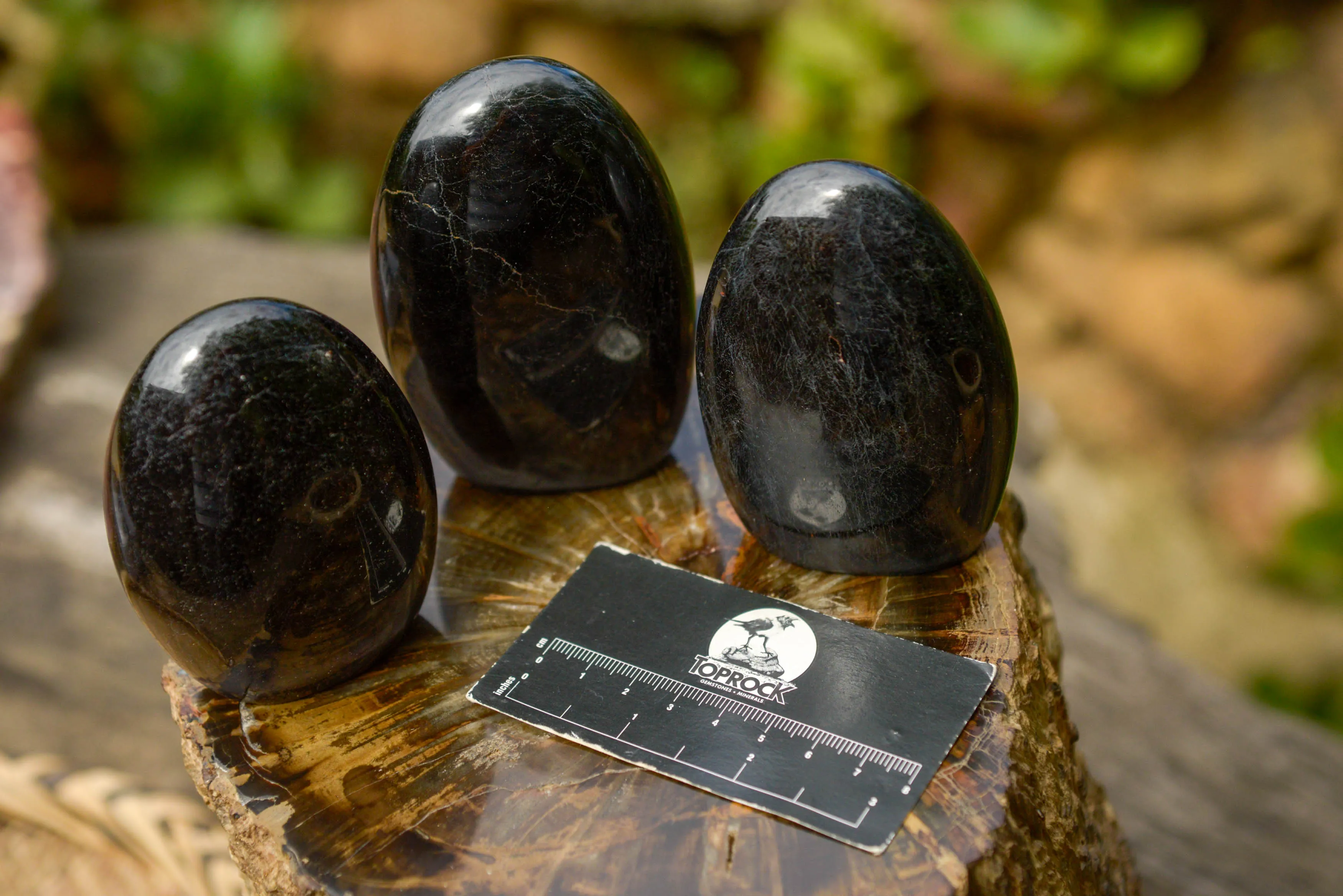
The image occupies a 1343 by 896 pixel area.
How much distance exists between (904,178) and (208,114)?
2.36 m

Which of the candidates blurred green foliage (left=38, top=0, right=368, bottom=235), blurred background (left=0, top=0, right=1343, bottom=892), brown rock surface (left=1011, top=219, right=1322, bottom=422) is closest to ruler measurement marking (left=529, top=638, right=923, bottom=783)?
blurred background (left=0, top=0, right=1343, bottom=892)

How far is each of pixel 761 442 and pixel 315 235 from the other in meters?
2.98

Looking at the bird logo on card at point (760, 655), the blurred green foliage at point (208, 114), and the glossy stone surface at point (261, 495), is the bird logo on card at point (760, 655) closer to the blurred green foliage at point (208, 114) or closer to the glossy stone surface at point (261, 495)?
the glossy stone surface at point (261, 495)

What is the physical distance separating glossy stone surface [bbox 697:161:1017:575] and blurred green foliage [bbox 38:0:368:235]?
2955mm

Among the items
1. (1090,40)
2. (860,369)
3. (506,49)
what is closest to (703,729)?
(860,369)

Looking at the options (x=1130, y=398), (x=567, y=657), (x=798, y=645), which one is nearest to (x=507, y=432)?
(x=567, y=657)

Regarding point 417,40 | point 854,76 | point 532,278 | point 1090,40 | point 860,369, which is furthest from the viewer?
point 417,40

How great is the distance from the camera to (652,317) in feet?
4.68

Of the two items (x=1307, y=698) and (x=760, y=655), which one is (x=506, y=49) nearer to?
(x=1307, y=698)

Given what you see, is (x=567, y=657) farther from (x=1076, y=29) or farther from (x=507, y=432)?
(x=1076, y=29)

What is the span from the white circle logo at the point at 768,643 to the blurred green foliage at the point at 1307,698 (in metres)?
1.99

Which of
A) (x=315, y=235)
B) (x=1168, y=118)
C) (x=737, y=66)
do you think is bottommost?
(x=315, y=235)

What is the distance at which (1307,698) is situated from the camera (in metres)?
2.84

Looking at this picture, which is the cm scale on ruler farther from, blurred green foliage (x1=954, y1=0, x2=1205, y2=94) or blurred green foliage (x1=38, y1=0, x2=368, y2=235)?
blurred green foliage (x1=38, y1=0, x2=368, y2=235)
